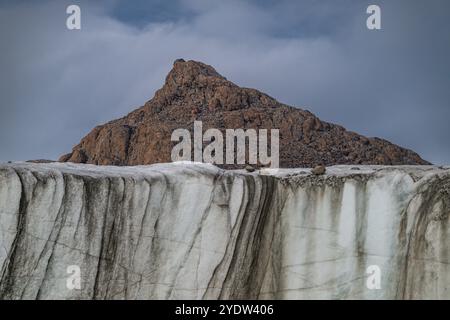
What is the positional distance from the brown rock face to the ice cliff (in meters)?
31.2

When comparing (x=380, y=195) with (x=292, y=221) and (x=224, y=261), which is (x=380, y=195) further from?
(x=224, y=261)

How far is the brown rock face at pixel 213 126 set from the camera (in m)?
54.5

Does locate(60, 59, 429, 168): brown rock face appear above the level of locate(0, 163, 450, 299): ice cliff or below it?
above

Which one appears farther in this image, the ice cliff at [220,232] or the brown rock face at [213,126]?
the brown rock face at [213,126]

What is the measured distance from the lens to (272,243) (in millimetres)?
18859

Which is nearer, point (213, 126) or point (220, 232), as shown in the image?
point (220, 232)

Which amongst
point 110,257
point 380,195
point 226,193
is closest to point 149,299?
point 110,257

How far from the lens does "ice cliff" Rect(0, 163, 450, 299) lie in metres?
16.9

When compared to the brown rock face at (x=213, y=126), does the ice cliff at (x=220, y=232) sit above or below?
below

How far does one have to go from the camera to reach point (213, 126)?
192 ft

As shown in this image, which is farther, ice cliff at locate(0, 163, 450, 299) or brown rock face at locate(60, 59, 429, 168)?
brown rock face at locate(60, 59, 429, 168)

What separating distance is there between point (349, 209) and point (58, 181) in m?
6.65

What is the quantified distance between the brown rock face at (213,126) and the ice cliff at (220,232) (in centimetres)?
3120

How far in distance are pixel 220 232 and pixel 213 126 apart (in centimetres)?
4030
